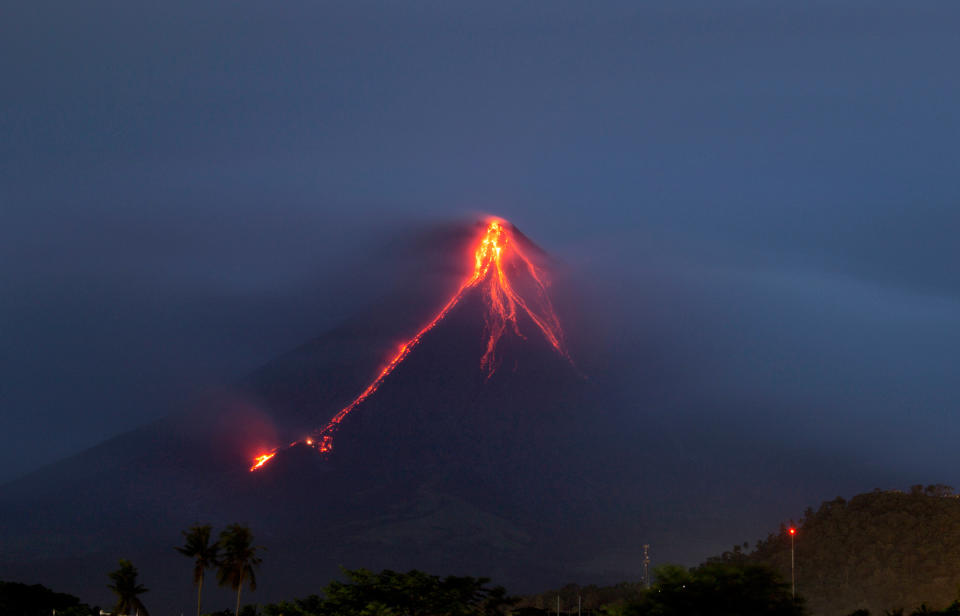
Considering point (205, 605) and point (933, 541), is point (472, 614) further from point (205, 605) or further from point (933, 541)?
Answer: point (205, 605)

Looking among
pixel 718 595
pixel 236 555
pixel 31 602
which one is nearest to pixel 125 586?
pixel 236 555

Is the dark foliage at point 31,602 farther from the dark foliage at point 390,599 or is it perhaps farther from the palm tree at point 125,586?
the dark foliage at point 390,599

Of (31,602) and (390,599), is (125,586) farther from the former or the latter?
(390,599)

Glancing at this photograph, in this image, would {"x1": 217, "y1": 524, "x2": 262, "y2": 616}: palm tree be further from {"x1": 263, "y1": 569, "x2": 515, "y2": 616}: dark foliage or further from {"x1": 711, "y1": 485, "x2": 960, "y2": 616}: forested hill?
{"x1": 711, "y1": 485, "x2": 960, "y2": 616}: forested hill

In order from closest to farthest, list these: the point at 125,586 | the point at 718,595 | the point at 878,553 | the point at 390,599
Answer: the point at 718,595, the point at 390,599, the point at 125,586, the point at 878,553

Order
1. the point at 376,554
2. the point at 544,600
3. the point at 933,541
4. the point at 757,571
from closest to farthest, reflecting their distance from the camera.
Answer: the point at 757,571
the point at 933,541
the point at 544,600
the point at 376,554

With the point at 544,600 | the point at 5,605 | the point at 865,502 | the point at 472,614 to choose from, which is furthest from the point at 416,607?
the point at 865,502

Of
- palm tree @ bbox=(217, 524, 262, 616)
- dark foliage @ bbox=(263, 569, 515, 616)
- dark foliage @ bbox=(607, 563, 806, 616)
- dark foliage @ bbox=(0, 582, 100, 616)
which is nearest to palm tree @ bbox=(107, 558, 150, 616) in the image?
Result: dark foliage @ bbox=(0, 582, 100, 616)

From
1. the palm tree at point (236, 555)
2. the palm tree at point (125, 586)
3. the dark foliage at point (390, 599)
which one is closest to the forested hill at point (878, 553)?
the dark foliage at point (390, 599)
